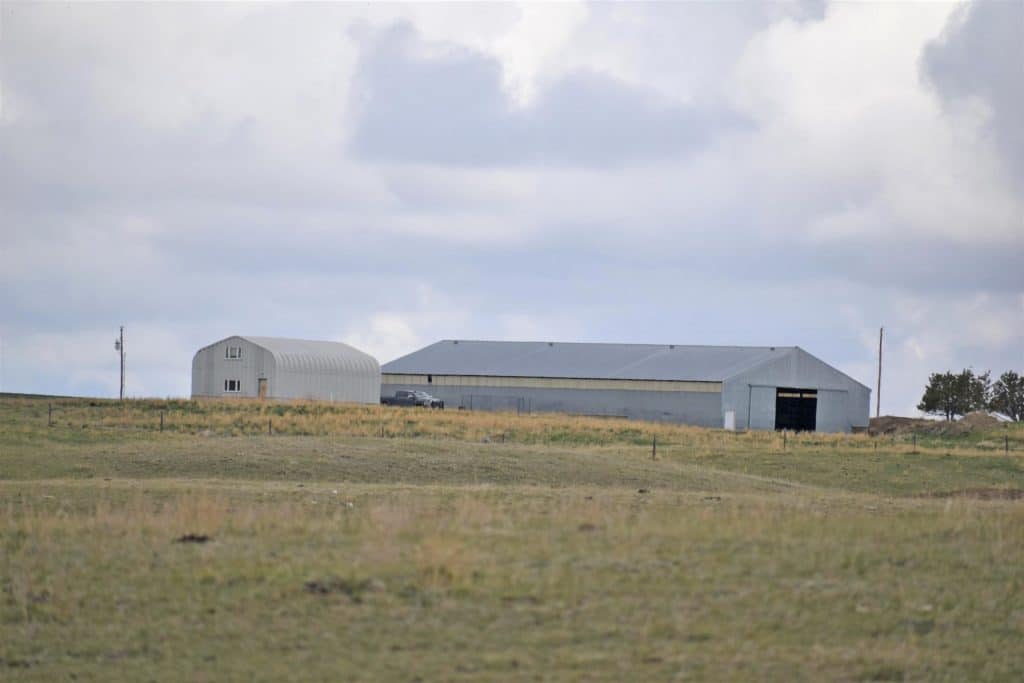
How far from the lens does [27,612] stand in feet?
47.6

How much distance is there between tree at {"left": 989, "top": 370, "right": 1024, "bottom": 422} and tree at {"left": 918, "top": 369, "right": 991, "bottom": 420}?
0.77 meters

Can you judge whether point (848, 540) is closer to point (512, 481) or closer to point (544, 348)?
point (512, 481)

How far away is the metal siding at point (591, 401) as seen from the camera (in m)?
86.4

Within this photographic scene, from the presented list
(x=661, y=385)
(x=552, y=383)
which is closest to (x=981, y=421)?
(x=661, y=385)

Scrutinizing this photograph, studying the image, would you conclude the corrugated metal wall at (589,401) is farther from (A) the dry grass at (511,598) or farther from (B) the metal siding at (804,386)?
(A) the dry grass at (511,598)

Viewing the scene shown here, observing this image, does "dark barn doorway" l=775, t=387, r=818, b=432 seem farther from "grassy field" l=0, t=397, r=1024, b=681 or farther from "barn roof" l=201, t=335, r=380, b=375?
"grassy field" l=0, t=397, r=1024, b=681

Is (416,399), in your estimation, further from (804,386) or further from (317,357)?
(804,386)

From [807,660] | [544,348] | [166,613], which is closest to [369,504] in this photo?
[166,613]

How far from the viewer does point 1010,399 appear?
10894 cm

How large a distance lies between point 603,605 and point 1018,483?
35.0 metres

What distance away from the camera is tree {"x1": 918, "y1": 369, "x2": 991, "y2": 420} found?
109625 millimetres

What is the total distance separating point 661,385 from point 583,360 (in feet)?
35.2

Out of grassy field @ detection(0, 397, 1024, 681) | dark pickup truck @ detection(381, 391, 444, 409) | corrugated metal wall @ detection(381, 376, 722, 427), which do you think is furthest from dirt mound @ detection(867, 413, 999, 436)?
grassy field @ detection(0, 397, 1024, 681)

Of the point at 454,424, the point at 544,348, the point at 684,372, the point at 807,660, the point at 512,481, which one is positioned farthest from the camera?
the point at 544,348
